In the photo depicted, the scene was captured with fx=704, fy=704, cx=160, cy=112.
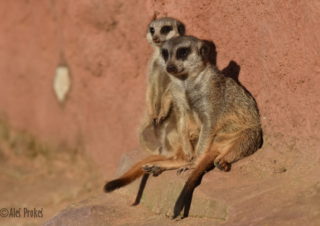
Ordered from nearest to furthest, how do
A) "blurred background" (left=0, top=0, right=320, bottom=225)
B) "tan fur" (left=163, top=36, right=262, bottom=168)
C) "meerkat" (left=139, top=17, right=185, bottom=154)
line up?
1. "blurred background" (left=0, top=0, right=320, bottom=225)
2. "tan fur" (left=163, top=36, right=262, bottom=168)
3. "meerkat" (left=139, top=17, right=185, bottom=154)

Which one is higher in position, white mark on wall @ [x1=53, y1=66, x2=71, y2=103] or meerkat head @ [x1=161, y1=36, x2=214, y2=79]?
meerkat head @ [x1=161, y1=36, x2=214, y2=79]

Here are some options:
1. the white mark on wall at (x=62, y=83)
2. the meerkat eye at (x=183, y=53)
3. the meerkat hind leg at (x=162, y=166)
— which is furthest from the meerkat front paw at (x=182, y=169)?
the white mark on wall at (x=62, y=83)

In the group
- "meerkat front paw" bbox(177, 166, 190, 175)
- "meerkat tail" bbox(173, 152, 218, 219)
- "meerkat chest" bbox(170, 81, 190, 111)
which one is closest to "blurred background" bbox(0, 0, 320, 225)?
"meerkat tail" bbox(173, 152, 218, 219)

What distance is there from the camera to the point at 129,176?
147 inches

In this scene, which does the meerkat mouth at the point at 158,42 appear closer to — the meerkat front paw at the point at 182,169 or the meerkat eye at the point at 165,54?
the meerkat eye at the point at 165,54

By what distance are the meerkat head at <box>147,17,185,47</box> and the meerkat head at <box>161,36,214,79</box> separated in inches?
15.6

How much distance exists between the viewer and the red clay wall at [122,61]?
352 centimetres

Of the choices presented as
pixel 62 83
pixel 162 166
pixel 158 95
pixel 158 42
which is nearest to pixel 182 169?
pixel 162 166

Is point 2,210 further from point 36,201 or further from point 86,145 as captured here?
point 86,145

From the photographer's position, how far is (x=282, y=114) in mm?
3688

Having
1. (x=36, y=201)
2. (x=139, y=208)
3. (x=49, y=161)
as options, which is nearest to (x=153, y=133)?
(x=139, y=208)

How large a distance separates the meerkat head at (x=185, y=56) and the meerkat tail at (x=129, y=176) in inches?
18.9

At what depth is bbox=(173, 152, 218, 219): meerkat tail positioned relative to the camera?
3.40 m

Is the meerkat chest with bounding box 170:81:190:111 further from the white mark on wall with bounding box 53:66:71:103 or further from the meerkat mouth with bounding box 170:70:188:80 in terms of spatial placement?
the white mark on wall with bounding box 53:66:71:103
